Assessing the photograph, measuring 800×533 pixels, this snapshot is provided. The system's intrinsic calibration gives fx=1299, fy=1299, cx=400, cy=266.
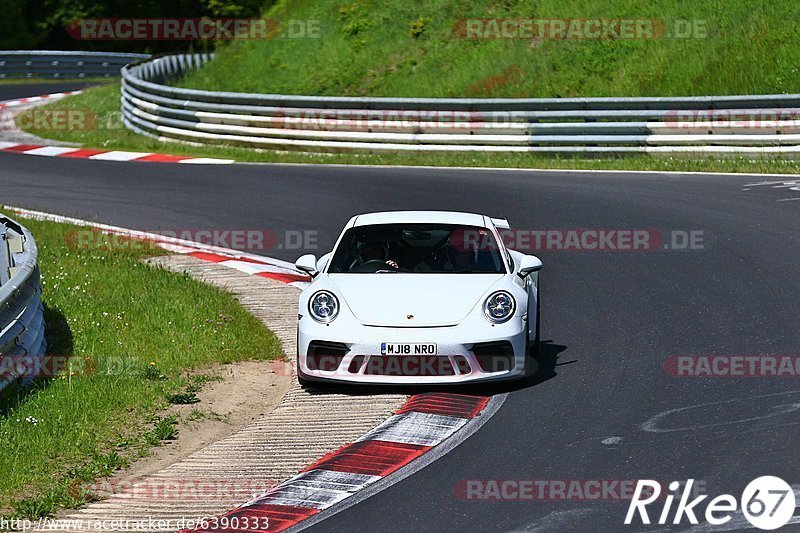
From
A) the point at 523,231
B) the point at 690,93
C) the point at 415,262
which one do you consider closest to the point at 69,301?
the point at 415,262

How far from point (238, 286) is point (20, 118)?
20.9 meters

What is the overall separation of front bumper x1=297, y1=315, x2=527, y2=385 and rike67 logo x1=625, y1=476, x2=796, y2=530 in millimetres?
2211

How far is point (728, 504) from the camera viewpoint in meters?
6.47

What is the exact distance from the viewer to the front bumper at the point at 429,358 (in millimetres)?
8859

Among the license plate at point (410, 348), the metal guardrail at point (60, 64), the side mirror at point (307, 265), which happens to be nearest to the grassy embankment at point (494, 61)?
the side mirror at point (307, 265)

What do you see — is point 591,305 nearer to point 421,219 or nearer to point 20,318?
point 421,219

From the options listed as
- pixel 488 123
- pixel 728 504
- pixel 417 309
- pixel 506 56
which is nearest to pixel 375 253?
pixel 417 309

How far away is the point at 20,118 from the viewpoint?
106 feet

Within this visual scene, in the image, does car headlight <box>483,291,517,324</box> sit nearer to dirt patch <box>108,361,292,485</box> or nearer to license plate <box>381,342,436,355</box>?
license plate <box>381,342,436,355</box>

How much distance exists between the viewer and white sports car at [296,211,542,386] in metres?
8.89

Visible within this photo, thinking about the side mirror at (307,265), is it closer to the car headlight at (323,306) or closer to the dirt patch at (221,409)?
the car headlight at (323,306)

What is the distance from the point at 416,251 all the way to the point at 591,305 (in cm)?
228

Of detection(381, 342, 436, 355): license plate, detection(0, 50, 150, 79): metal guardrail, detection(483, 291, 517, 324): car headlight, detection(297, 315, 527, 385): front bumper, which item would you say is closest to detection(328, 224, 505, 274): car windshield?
detection(483, 291, 517, 324): car headlight

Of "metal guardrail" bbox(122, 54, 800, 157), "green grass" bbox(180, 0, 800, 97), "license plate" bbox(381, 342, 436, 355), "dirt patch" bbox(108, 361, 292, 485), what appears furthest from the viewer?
"green grass" bbox(180, 0, 800, 97)
